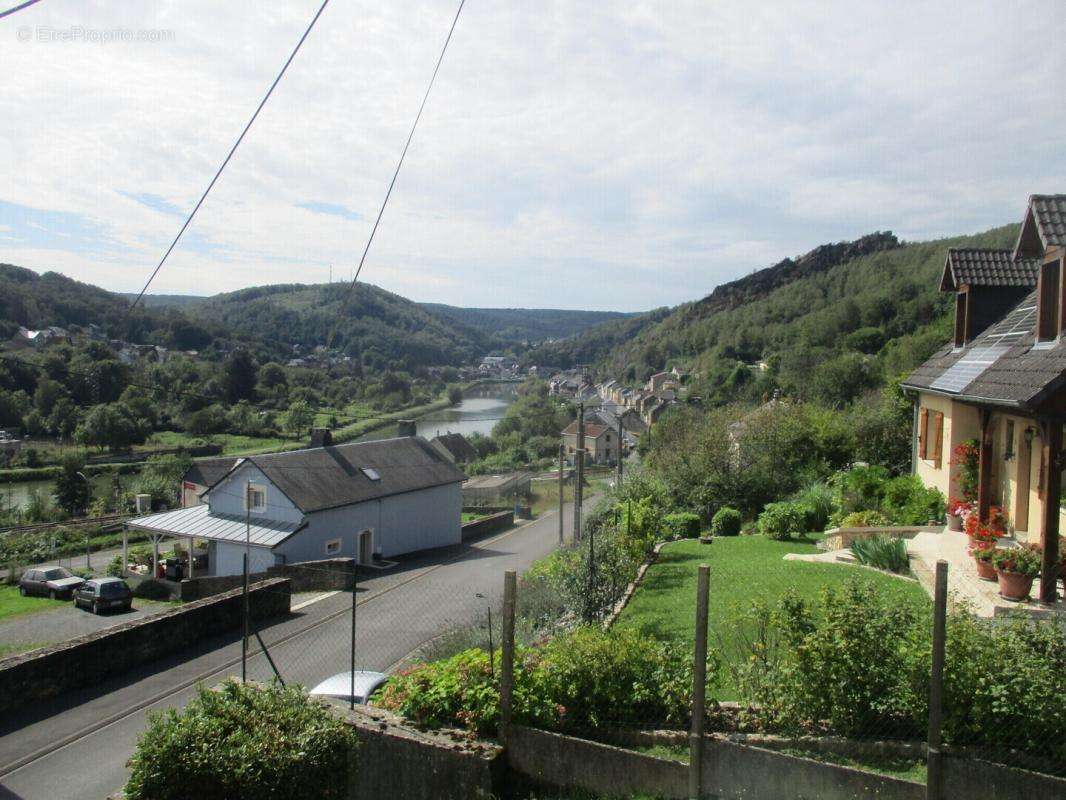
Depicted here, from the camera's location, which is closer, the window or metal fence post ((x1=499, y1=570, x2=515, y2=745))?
metal fence post ((x1=499, y1=570, x2=515, y2=745))

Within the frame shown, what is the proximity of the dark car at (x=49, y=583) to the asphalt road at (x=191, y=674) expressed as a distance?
1378 centimetres

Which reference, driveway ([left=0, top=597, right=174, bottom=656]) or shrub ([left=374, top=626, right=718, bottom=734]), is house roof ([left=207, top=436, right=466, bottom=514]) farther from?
shrub ([left=374, top=626, right=718, bottom=734])

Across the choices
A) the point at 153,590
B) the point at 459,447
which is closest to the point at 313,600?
the point at 153,590

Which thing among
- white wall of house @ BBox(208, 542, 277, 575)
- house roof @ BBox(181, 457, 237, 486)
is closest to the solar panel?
white wall of house @ BBox(208, 542, 277, 575)

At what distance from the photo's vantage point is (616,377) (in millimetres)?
145750

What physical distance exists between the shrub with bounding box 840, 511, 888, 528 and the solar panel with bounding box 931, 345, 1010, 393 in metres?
3.17

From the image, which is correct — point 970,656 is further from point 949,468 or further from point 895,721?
point 949,468

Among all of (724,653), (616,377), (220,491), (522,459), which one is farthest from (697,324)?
(724,653)

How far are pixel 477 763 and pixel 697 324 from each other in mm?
138862

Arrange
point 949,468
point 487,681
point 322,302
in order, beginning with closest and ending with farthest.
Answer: point 487,681, point 949,468, point 322,302

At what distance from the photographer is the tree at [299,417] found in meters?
34.3

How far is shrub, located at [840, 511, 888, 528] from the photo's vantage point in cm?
1509

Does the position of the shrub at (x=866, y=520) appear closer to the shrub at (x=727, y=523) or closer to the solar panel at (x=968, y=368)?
the solar panel at (x=968, y=368)

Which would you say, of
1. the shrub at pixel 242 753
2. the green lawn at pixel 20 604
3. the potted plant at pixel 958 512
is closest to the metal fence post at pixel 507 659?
the shrub at pixel 242 753
